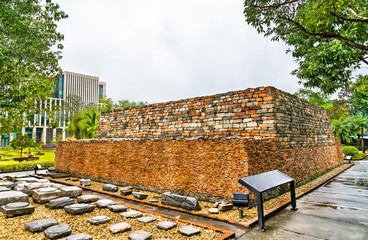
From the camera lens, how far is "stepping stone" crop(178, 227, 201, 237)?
4004 millimetres

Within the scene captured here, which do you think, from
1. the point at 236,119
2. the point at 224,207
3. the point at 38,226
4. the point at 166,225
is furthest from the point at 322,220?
the point at 38,226

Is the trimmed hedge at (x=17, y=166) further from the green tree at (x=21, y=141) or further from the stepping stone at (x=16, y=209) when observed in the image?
the stepping stone at (x=16, y=209)

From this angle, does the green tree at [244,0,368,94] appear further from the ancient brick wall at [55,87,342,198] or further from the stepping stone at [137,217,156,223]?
the stepping stone at [137,217,156,223]

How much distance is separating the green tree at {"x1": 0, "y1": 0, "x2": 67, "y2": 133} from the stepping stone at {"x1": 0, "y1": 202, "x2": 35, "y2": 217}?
3.37m

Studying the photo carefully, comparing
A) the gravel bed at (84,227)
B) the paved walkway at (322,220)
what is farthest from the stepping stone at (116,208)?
the paved walkway at (322,220)

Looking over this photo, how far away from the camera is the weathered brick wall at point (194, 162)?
6.13 meters

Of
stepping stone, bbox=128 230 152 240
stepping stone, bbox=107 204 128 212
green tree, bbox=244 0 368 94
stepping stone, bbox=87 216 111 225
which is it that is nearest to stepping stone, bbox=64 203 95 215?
stepping stone, bbox=107 204 128 212

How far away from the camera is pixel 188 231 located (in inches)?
161

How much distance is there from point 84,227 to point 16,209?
2106 millimetres

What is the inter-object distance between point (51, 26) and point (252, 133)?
14249mm

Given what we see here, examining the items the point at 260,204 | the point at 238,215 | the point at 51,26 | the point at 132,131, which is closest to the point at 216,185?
the point at 238,215

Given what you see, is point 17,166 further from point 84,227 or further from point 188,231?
point 188,231

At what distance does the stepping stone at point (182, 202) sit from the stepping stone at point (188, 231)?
1329 mm

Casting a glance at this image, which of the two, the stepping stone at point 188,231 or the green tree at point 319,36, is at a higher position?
the green tree at point 319,36
